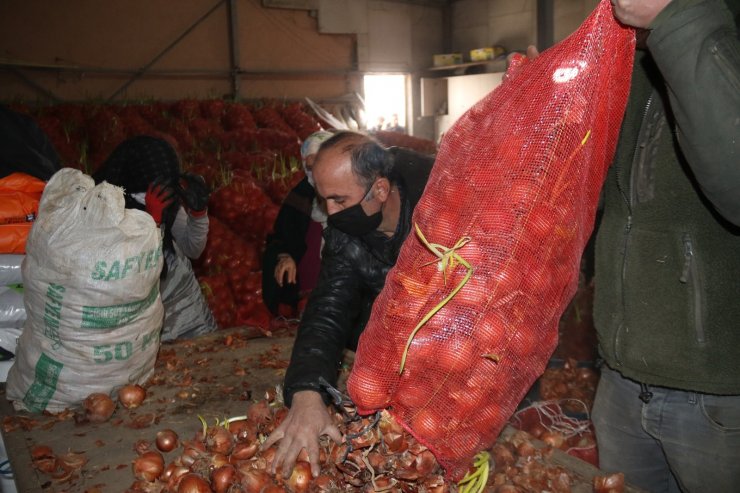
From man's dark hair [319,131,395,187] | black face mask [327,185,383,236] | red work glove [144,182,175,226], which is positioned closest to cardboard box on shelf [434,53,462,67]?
red work glove [144,182,175,226]

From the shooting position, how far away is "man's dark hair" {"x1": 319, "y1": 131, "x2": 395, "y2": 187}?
6.55 ft

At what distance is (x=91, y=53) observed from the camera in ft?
29.0

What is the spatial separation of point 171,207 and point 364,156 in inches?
55.0

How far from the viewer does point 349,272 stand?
6.84ft

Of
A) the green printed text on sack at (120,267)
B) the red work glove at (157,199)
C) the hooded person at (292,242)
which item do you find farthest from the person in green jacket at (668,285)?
the hooded person at (292,242)

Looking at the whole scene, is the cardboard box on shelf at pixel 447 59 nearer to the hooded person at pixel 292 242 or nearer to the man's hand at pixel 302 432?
the hooded person at pixel 292 242

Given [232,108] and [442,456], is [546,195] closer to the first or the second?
[442,456]

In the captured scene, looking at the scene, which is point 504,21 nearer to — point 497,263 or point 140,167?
point 140,167

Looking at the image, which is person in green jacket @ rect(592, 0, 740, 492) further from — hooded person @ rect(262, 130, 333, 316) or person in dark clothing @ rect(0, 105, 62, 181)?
person in dark clothing @ rect(0, 105, 62, 181)

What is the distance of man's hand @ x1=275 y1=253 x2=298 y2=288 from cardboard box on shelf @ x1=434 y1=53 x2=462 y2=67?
9511 millimetres

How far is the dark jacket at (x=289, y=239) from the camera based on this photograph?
3.70 m

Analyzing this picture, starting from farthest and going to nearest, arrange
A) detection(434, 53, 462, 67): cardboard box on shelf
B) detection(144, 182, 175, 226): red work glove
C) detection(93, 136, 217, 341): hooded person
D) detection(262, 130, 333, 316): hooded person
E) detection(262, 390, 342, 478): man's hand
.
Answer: detection(434, 53, 462, 67): cardboard box on shelf < detection(262, 130, 333, 316): hooded person < detection(93, 136, 217, 341): hooded person < detection(144, 182, 175, 226): red work glove < detection(262, 390, 342, 478): man's hand

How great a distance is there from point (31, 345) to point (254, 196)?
2853mm

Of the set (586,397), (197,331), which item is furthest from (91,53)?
(586,397)
